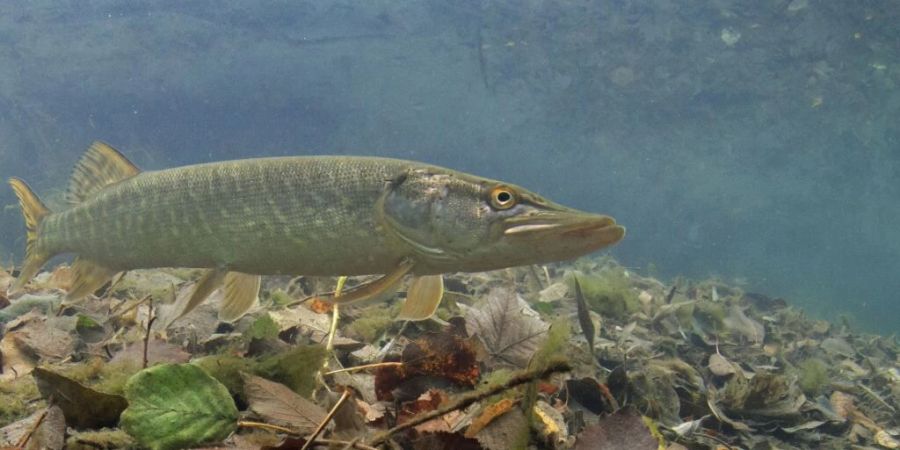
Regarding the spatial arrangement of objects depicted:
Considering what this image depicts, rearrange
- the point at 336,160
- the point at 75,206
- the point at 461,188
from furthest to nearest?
the point at 75,206, the point at 336,160, the point at 461,188

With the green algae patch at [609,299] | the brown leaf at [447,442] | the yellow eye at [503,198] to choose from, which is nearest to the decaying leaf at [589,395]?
the yellow eye at [503,198]

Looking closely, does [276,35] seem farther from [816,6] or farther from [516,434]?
[516,434]

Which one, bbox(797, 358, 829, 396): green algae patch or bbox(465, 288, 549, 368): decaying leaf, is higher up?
bbox(465, 288, 549, 368): decaying leaf

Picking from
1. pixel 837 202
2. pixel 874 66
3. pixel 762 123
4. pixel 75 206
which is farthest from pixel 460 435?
pixel 837 202

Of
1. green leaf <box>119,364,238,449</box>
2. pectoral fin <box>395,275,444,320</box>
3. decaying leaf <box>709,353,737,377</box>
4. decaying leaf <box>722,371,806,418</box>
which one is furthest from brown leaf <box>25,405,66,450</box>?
decaying leaf <box>709,353,737,377</box>

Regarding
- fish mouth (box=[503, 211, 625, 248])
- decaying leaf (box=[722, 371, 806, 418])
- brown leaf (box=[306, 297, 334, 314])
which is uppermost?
fish mouth (box=[503, 211, 625, 248])

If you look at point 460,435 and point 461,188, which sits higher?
point 461,188

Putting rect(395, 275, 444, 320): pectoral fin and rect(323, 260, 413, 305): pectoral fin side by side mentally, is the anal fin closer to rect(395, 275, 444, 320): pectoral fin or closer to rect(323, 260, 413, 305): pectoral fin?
rect(323, 260, 413, 305): pectoral fin

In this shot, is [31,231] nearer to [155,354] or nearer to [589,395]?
[155,354]
